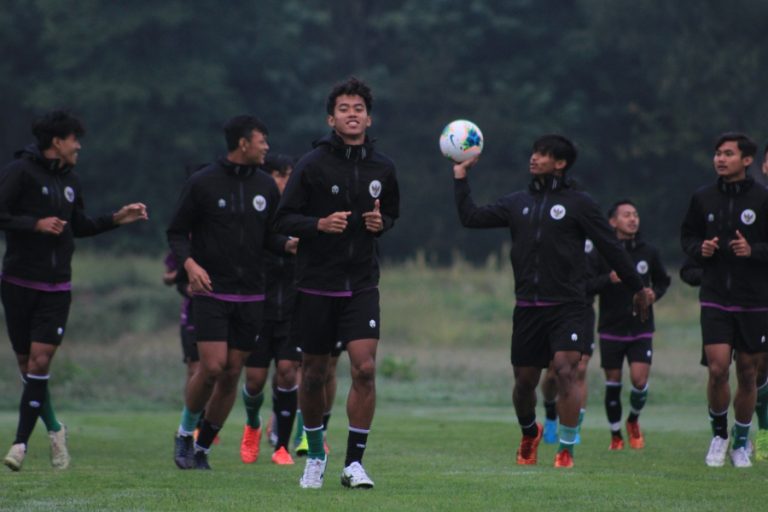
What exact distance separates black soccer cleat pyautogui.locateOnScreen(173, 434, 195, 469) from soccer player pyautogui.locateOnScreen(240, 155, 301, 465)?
1.08 meters

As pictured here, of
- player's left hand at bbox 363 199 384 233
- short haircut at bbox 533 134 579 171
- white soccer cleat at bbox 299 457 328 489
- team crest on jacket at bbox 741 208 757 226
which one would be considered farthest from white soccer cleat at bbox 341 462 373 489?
team crest on jacket at bbox 741 208 757 226

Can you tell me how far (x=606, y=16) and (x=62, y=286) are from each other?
43356 millimetres

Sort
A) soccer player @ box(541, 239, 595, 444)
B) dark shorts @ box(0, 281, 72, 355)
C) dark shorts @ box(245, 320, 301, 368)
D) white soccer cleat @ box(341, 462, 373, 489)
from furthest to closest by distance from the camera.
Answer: soccer player @ box(541, 239, 595, 444), dark shorts @ box(245, 320, 301, 368), dark shorts @ box(0, 281, 72, 355), white soccer cleat @ box(341, 462, 373, 489)

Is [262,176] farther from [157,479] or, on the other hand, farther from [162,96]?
[162,96]

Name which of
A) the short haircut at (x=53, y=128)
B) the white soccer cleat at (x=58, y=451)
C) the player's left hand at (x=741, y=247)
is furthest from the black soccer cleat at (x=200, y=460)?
the player's left hand at (x=741, y=247)

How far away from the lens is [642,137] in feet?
174

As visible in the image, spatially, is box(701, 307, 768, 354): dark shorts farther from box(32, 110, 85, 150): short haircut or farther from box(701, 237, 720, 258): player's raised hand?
box(32, 110, 85, 150): short haircut

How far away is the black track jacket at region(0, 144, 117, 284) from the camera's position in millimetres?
12148

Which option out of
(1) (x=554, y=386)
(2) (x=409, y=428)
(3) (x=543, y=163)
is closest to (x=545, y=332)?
(3) (x=543, y=163)

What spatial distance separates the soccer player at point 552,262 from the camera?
1197cm

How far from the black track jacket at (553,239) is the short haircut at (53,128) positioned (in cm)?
289

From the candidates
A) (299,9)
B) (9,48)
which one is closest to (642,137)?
(299,9)

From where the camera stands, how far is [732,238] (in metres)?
12.5

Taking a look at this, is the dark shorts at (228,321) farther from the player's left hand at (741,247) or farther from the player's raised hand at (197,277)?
the player's left hand at (741,247)
